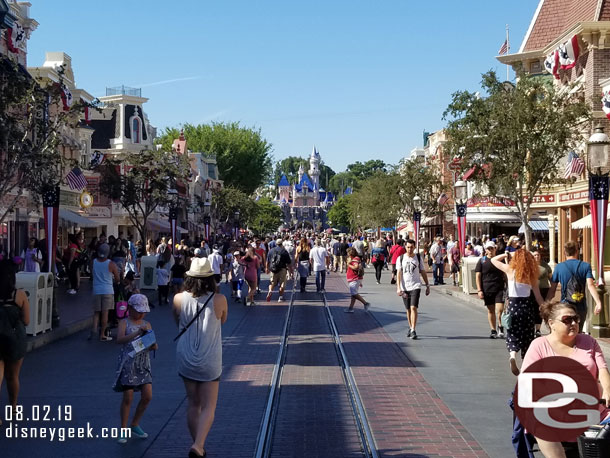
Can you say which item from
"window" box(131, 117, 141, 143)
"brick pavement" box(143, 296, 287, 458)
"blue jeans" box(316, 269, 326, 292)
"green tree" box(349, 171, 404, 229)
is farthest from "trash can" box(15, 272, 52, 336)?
"window" box(131, 117, 141, 143)

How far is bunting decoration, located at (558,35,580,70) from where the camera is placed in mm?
32094

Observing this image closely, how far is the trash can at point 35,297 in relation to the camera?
47.7 feet

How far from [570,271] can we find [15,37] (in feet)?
95.2

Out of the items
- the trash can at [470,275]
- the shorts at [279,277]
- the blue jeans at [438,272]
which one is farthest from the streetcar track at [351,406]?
the blue jeans at [438,272]

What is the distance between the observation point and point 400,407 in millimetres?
9078

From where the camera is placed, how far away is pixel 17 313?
810 cm

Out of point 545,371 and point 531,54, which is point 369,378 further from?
point 531,54

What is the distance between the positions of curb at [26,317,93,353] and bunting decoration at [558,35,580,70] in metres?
22.0

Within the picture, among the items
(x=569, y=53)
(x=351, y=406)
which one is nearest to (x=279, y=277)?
(x=351, y=406)

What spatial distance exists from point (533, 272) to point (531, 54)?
29.9 metres

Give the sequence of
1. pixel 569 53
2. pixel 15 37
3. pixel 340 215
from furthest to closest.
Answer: pixel 340 215, pixel 15 37, pixel 569 53

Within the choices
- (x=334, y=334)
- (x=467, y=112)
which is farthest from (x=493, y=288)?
(x=467, y=112)

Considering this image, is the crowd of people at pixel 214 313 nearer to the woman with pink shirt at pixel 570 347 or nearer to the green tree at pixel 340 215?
the woman with pink shirt at pixel 570 347

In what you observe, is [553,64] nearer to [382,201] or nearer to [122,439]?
[382,201]
